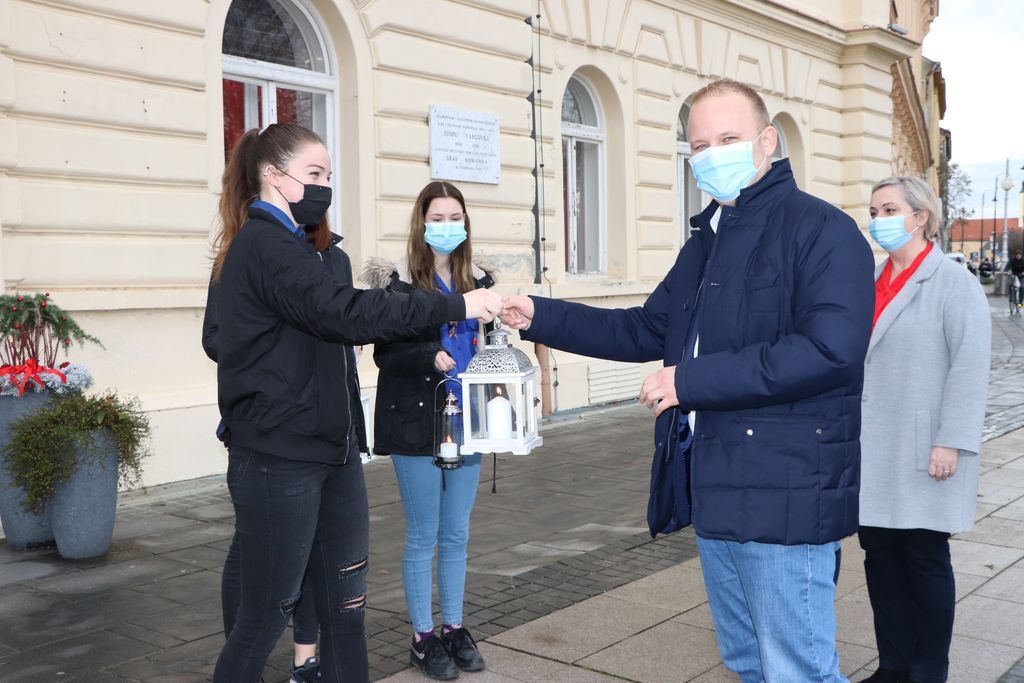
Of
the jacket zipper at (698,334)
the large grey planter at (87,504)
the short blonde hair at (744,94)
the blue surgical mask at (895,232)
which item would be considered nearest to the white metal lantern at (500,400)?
the jacket zipper at (698,334)

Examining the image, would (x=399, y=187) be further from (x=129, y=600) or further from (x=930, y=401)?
(x=930, y=401)

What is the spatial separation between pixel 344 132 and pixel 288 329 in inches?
270

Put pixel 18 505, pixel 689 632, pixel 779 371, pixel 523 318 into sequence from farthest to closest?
pixel 18 505 → pixel 689 632 → pixel 523 318 → pixel 779 371

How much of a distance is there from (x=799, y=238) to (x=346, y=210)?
730 cm

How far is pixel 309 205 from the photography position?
3170mm

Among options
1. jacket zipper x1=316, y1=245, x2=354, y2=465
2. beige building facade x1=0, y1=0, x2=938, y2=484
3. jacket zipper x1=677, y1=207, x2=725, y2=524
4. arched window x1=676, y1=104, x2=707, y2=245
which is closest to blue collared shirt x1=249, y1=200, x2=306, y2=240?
jacket zipper x1=316, y1=245, x2=354, y2=465

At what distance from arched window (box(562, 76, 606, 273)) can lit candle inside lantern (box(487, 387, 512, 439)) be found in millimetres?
8882

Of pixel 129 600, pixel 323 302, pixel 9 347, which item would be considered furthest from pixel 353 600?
pixel 9 347

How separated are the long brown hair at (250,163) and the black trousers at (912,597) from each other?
7.98ft

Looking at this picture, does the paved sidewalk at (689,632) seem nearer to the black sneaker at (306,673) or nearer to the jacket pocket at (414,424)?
the black sneaker at (306,673)

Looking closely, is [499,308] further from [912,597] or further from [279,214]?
[912,597]

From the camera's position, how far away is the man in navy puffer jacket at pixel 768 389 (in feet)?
8.61

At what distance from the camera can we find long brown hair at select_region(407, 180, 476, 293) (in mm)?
4266

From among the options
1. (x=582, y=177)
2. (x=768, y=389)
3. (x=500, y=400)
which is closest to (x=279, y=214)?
(x=500, y=400)
